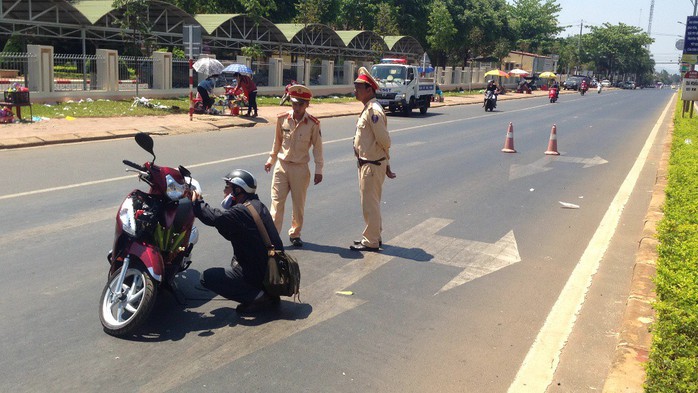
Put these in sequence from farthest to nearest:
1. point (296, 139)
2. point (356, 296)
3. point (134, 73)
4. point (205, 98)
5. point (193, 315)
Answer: point (134, 73)
point (205, 98)
point (296, 139)
point (356, 296)
point (193, 315)

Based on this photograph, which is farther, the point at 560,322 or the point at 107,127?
the point at 107,127

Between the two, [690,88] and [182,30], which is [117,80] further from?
[690,88]

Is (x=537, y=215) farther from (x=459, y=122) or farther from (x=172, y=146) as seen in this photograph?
(x=459, y=122)

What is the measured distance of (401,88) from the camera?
86.0ft

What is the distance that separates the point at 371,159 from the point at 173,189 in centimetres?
265

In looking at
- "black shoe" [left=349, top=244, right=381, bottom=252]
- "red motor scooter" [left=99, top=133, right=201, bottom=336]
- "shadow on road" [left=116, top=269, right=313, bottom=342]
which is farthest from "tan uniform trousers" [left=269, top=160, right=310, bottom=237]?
"red motor scooter" [left=99, top=133, right=201, bottom=336]

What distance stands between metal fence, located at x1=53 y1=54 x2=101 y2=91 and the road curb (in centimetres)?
1955

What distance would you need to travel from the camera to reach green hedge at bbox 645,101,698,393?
11.4ft

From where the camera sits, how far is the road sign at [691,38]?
77.8ft

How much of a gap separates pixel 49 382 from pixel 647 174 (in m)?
12.0

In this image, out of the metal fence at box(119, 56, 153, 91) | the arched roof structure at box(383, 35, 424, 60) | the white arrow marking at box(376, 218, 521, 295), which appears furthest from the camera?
the arched roof structure at box(383, 35, 424, 60)

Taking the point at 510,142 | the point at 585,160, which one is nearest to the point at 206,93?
the point at 510,142

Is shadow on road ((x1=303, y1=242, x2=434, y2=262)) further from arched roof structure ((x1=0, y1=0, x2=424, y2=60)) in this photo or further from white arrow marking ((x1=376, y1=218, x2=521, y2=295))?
arched roof structure ((x1=0, y1=0, x2=424, y2=60))

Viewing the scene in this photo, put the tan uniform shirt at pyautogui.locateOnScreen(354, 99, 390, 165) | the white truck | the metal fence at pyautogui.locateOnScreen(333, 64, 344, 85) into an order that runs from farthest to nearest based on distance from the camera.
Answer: the metal fence at pyautogui.locateOnScreen(333, 64, 344, 85), the white truck, the tan uniform shirt at pyautogui.locateOnScreen(354, 99, 390, 165)
